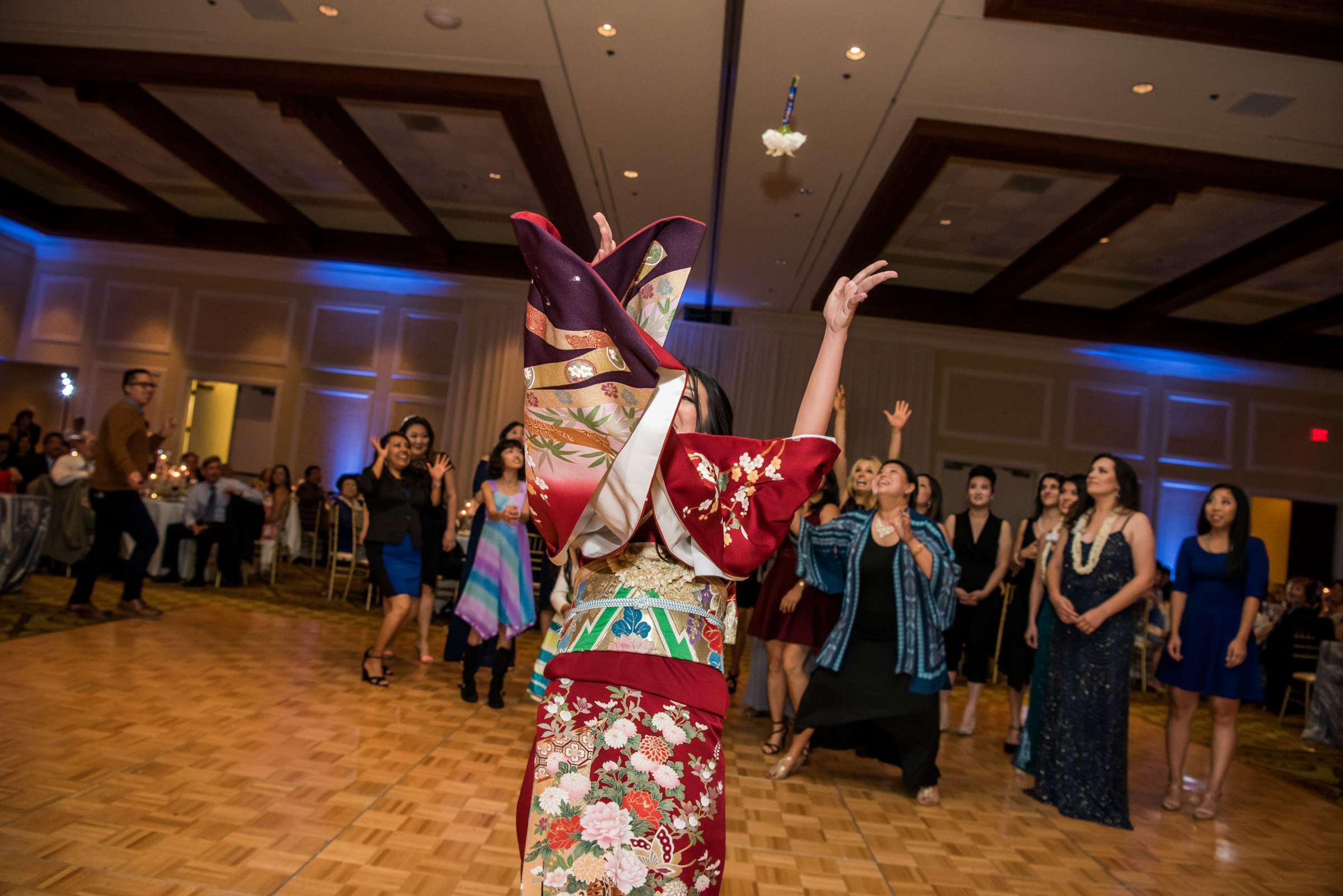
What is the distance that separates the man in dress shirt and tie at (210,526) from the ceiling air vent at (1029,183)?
744 cm

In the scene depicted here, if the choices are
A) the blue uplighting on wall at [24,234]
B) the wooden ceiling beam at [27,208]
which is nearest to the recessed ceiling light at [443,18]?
the wooden ceiling beam at [27,208]

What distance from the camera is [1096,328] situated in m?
Result: 11.2

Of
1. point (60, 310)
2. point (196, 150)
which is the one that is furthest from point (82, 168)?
point (60, 310)

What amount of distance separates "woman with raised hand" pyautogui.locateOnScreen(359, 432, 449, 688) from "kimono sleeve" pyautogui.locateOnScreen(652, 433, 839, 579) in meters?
3.83

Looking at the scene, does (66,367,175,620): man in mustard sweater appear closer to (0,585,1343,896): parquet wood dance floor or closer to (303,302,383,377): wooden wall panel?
(0,585,1343,896): parquet wood dance floor

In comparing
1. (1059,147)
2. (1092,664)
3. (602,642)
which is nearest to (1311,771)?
(1092,664)

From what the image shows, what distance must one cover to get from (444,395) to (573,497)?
1095 cm

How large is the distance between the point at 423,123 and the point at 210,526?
4.17 meters

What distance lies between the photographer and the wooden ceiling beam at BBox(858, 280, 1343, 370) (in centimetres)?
1119

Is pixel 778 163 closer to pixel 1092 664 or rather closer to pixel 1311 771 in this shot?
pixel 1092 664

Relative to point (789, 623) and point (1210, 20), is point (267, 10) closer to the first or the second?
point (789, 623)

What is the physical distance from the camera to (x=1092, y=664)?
3.94 meters

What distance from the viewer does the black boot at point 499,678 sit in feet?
15.6

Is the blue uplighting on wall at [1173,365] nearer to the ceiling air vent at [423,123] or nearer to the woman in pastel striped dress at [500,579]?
the ceiling air vent at [423,123]
